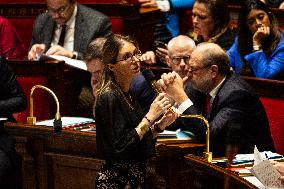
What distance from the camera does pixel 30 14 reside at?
586cm

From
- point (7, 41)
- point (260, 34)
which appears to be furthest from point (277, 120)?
point (7, 41)

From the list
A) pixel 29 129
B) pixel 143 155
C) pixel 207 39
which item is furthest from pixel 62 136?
pixel 207 39

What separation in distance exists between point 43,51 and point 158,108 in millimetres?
2121

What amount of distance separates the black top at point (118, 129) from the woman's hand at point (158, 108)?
67 mm

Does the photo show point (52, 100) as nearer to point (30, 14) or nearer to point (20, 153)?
point (20, 153)

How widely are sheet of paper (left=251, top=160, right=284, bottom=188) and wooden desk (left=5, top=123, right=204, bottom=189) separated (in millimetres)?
790

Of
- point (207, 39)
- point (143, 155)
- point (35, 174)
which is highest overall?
point (207, 39)

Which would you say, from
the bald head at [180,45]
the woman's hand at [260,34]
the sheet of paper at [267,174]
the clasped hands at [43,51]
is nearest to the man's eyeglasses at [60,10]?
the clasped hands at [43,51]

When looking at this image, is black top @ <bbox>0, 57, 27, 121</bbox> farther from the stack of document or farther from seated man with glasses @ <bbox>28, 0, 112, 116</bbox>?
the stack of document

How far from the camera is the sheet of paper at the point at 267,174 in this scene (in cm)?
305

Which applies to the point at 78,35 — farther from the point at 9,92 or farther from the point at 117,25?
the point at 9,92

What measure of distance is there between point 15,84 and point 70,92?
1.56 ft

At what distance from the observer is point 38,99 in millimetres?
4824

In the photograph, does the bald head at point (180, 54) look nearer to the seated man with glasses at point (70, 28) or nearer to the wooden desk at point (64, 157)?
the wooden desk at point (64, 157)
